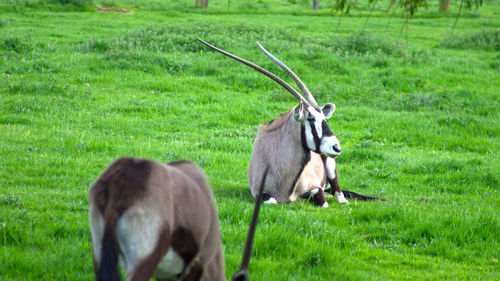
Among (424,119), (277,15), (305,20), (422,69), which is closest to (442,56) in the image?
(422,69)

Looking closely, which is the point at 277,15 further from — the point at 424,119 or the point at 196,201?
the point at 196,201

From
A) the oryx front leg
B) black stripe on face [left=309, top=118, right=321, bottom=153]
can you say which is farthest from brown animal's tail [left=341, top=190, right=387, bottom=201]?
black stripe on face [left=309, top=118, right=321, bottom=153]

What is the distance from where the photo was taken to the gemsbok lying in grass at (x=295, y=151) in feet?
23.9

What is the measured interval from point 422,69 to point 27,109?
12.1 meters

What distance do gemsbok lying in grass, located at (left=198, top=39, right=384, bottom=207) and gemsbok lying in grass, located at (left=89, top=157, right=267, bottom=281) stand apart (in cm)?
425

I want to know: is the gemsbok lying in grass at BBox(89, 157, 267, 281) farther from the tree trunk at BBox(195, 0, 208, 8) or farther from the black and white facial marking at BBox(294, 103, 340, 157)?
the tree trunk at BBox(195, 0, 208, 8)

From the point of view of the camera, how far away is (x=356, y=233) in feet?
21.8

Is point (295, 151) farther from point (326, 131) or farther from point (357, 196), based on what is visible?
point (357, 196)

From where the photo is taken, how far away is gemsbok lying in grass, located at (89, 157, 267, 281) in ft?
8.57

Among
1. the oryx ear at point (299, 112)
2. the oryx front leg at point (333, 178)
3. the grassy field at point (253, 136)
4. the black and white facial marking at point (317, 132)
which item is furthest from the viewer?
the oryx front leg at point (333, 178)

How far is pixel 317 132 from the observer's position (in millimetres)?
7238

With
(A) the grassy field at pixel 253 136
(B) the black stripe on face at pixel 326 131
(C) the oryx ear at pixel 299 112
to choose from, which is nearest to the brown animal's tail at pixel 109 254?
(A) the grassy field at pixel 253 136

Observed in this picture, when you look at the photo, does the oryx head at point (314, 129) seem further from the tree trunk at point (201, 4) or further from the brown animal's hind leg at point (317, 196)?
the tree trunk at point (201, 4)

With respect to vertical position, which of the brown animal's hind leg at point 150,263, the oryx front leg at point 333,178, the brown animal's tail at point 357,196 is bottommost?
the brown animal's tail at point 357,196
